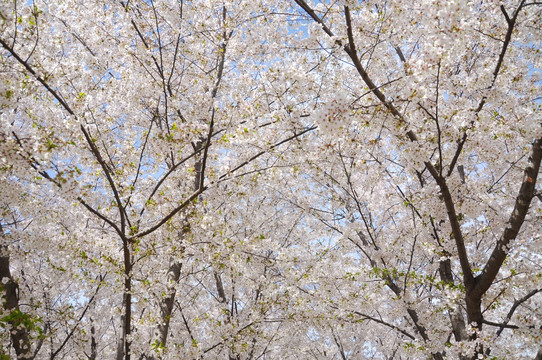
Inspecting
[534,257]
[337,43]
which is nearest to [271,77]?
[337,43]

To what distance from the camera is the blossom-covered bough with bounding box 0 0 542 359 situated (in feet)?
15.4

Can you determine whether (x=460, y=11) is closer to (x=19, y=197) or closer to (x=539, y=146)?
(x=539, y=146)

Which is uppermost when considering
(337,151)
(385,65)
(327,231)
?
(385,65)

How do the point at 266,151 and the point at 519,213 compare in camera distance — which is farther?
the point at 266,151

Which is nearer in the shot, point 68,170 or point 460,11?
point 460,11

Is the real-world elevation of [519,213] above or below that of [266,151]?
below

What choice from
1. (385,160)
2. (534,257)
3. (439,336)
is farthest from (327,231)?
(534,257)

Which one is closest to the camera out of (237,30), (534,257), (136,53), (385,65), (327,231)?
(534,257)

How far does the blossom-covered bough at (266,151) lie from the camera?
4688mm

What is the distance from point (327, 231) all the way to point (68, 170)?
7.09m

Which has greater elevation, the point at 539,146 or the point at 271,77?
the point at 271,77

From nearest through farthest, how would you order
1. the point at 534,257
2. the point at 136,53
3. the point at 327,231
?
the point at 534,257 < the point at 136,53 < the point at 327,231

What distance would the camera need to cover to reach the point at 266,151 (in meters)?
5.54

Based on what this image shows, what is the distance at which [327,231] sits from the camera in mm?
9938
